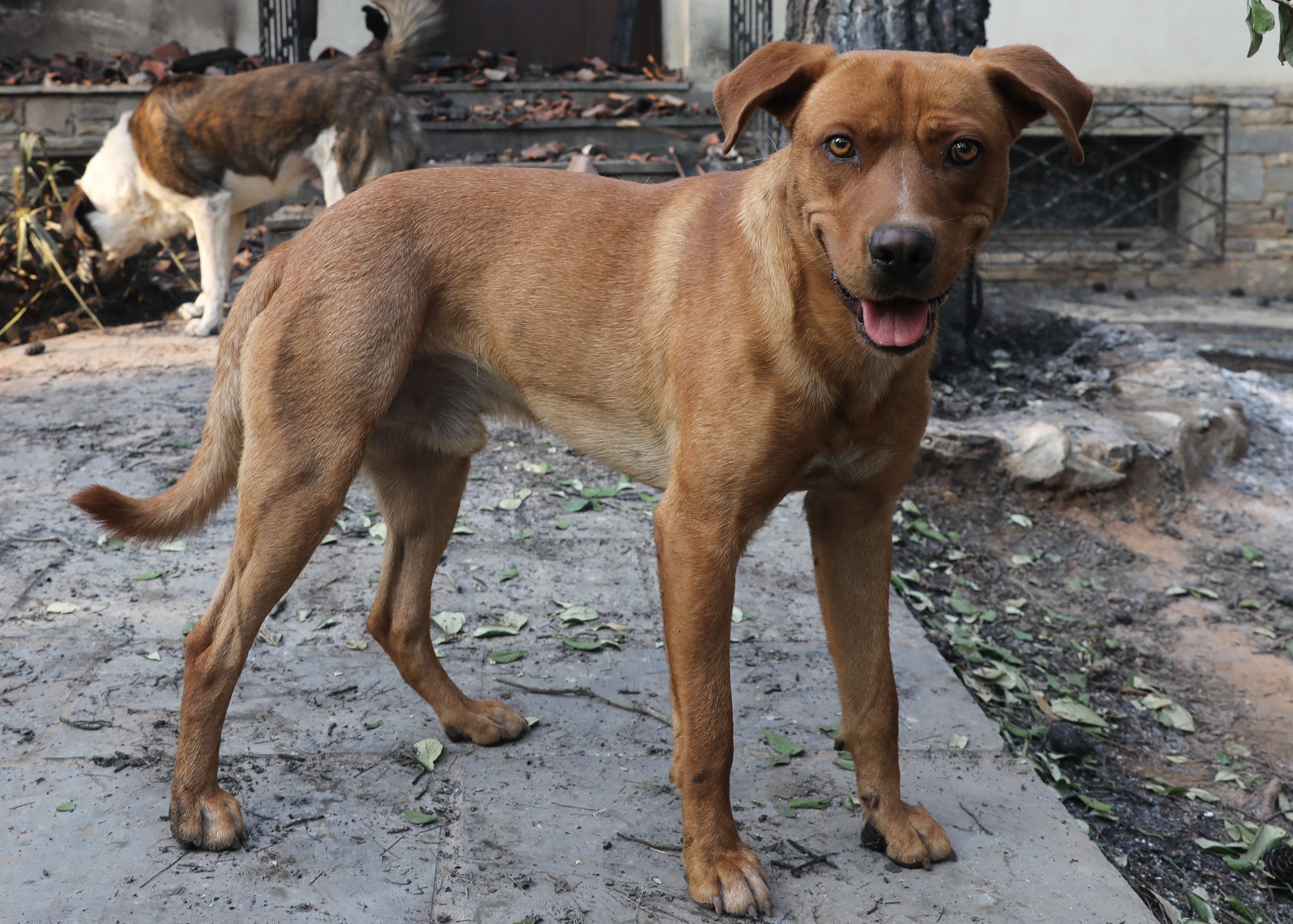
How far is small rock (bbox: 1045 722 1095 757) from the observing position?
3.33 meters

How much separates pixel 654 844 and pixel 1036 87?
1904 mm

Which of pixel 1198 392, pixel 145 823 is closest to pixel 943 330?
pixel 1198 392

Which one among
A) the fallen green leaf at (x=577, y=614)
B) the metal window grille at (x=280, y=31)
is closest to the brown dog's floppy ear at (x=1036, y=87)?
the fallen green leaf at (x=577, y=614)

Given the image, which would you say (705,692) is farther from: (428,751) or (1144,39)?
(1144,39)

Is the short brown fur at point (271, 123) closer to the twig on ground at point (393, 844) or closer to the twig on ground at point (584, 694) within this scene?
the twig on ground at point (584, 694)

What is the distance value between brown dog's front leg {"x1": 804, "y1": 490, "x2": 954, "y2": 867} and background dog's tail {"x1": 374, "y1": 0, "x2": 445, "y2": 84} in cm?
607

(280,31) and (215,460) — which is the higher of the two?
(280,31)

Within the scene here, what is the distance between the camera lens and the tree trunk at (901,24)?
5344 mm

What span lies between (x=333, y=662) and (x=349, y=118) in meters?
5.07

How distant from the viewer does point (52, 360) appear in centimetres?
651

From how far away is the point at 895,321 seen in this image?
7.07 feet

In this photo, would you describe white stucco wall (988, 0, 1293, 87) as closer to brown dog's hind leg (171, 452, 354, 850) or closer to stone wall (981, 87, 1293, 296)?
stone wall (981, 87, 1293, 296)

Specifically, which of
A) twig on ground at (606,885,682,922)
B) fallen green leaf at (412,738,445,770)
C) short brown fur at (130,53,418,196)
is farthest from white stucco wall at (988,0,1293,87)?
twig on ground at (606,885,682,922)

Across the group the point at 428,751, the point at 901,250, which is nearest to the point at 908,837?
the point at 428,751
